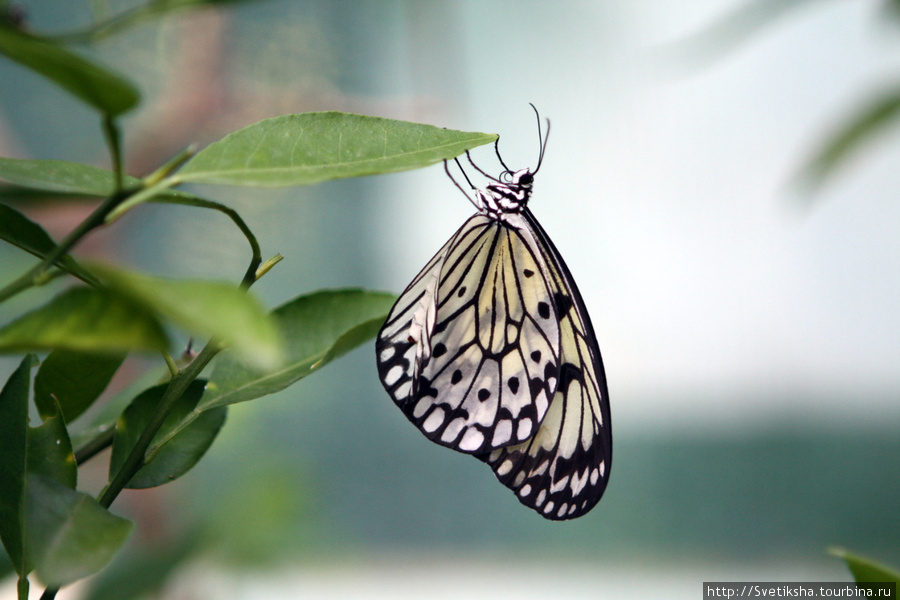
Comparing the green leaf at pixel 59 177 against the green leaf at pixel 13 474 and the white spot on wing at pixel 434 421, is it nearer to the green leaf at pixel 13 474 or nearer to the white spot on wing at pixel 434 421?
the green leaf at pixel 13 474

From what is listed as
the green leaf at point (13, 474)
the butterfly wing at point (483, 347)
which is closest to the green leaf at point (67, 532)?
the green leaf at point (13, 474)

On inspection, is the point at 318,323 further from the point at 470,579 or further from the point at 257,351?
the point at 470,579

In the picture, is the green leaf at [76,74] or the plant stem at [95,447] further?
the plant stem at [95,447]

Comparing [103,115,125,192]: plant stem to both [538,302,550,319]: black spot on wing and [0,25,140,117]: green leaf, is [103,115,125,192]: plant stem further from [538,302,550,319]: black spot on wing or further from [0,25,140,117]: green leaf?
[538,302,550,319]: black spot on wing

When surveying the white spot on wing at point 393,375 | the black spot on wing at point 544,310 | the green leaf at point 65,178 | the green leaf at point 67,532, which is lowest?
the green leaf at point 67,532

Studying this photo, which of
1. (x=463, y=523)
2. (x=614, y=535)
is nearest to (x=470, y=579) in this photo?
(x=463, y=523)

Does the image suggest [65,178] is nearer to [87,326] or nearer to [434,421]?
[87,326]

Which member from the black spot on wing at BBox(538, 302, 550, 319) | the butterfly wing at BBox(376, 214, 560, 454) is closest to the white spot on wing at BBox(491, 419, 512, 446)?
the butterfly wing at BBox(376, 214, 560, 454)
